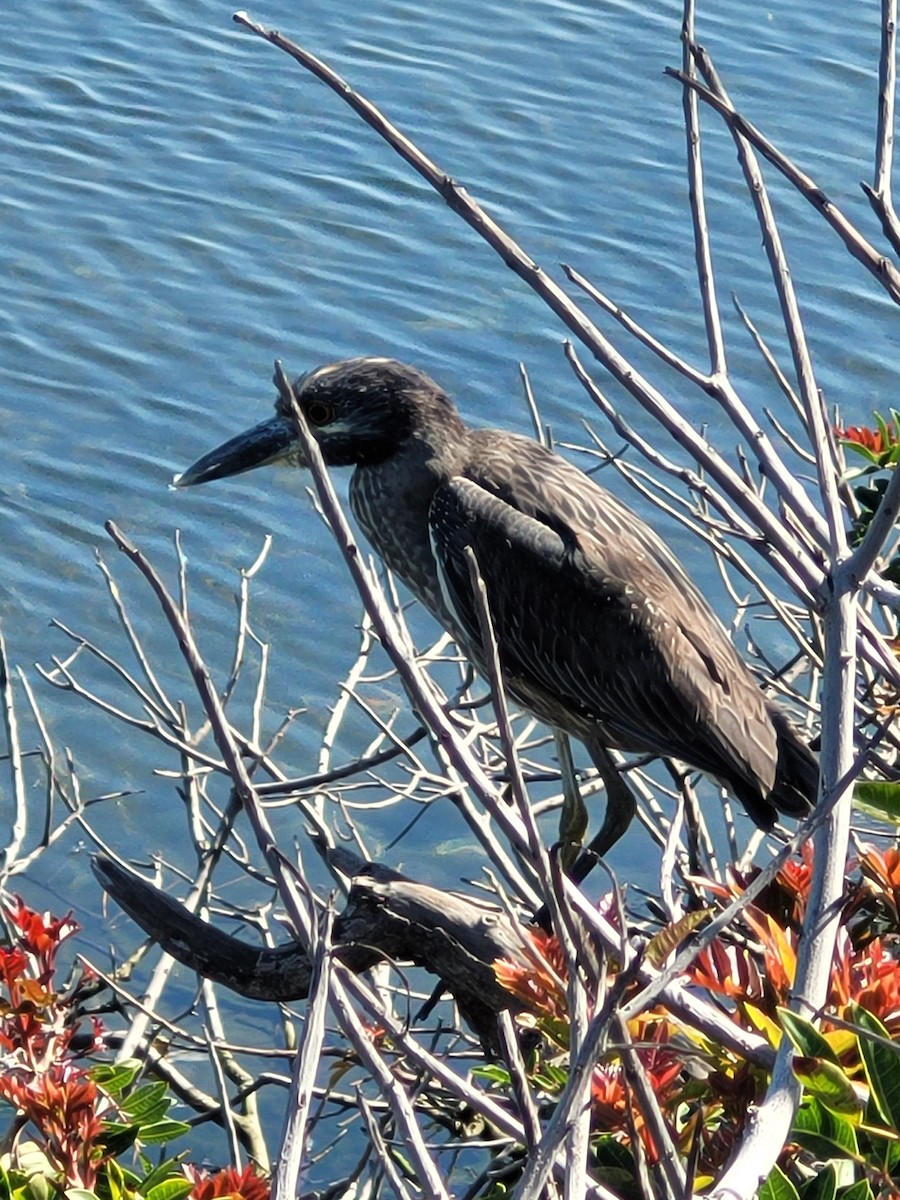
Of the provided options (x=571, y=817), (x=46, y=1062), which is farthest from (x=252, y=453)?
(x=46, y=1062)

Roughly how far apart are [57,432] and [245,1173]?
16.9ft

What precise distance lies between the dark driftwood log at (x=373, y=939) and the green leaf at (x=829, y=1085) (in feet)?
3.91

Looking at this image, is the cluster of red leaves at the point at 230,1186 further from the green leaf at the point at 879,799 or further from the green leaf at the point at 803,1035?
the green leaf at the point at 879,799

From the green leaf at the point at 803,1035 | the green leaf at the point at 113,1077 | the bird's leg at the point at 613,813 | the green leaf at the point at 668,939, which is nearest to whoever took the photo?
the green leaf at the point at 803,1035

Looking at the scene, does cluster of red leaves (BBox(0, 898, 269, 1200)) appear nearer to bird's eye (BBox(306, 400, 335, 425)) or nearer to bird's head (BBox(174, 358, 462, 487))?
bird's head (BBox(174, 358, 462, 487))

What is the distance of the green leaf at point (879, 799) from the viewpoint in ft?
8.46

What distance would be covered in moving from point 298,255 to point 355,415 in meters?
3.91

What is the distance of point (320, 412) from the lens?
4.62 metres

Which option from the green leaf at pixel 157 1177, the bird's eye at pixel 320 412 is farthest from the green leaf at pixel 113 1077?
the bird's eye at pixel 320 412

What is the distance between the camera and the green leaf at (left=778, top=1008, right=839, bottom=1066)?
1.87 metres

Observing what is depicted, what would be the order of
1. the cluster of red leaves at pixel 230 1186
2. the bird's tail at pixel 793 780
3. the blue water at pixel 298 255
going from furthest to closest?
the blue water at pixel 298 255 → the bird's tail at pixel 793 780 → the cluster of red leaves at pixel 230 1186

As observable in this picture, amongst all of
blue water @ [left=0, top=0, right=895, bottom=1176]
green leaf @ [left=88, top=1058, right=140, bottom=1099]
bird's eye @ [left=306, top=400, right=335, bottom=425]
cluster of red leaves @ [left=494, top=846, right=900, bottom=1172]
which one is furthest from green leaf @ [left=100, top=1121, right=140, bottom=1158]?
blue water @ [left=0, top=0, right=895, bottom=1176]

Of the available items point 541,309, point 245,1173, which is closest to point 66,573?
point 541,309

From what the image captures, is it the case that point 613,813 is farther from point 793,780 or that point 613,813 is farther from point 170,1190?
point 170,1190
